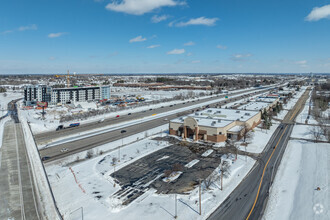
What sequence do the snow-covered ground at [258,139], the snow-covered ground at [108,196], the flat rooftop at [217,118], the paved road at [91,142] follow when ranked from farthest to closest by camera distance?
the flat rooftop at [217,118] → the snow-covered ground at [258,139] → the paved road at [91,142] → the snow-covered ground at [108,196]

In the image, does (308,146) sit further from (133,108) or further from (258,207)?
(133,108)

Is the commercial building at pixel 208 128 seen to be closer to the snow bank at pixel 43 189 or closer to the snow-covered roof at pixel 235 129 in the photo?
the snow-covered roof at pixel 235 129

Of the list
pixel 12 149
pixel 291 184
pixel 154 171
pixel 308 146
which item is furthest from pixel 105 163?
pixel 308 146

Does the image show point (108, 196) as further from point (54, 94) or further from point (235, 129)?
point (54, 94)

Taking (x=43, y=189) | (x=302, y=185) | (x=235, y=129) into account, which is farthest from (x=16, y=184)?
(x=235, y=129)

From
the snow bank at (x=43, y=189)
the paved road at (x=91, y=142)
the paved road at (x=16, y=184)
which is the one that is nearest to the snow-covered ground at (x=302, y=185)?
the snow bank at (x=43, y=189)

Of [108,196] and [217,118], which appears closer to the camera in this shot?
[108,196]
